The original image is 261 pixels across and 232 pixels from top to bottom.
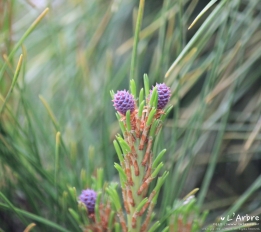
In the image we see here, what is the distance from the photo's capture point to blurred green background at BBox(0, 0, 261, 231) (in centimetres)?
47

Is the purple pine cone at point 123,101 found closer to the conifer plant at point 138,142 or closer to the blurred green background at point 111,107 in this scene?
the conifer plant at point 138,142

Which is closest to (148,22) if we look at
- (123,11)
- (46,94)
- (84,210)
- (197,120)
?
(123,11)

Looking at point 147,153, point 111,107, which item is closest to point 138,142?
point 147,153

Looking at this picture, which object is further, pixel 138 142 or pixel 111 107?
pixel 111 107

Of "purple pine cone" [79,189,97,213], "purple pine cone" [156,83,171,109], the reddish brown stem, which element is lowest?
"purple pine cone" [79,189,97,213]

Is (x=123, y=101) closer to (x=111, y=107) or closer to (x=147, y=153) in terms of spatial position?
(x=147, y=153)

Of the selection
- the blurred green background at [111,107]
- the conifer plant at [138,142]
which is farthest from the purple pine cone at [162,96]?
the blurred green background at [111,107]

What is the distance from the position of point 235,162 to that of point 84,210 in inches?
14.1

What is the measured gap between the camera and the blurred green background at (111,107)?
1.54ft

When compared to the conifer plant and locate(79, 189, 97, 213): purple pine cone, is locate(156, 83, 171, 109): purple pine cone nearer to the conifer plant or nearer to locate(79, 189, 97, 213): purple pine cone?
the conifer plant

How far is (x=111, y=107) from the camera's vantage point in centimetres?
72

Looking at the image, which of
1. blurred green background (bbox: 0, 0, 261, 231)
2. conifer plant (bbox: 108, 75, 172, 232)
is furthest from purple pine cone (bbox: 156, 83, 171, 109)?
blurred green background (bbox: 0, 0, 261, 231)

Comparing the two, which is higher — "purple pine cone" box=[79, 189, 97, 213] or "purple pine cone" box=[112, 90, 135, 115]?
"purple pine cone" box=[112, 90, 135, 115]

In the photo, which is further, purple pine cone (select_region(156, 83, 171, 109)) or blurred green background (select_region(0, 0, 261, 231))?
blurred green background (select_region(0, 0, 261, 231))
